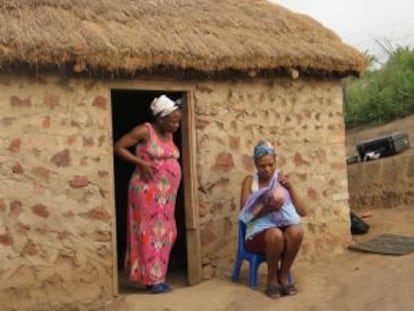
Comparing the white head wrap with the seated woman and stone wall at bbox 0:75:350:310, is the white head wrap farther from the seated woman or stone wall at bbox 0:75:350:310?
the seated woman

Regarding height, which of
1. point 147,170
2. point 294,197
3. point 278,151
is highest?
point 278,151

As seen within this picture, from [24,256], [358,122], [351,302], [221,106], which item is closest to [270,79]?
[221,106]

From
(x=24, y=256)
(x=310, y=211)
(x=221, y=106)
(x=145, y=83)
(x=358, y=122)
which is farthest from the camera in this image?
(x=358, y=122)

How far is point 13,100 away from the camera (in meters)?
5.53

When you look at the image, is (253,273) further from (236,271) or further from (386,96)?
(386,96)

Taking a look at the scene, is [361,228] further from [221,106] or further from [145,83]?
[145,83]

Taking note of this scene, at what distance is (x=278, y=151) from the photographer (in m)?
6.89

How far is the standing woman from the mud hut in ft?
0.64

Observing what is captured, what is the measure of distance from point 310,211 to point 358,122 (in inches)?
279

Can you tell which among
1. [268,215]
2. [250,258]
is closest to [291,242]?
[268,215]

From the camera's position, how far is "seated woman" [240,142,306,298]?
553 cm

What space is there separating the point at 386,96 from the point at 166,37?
26.3ft

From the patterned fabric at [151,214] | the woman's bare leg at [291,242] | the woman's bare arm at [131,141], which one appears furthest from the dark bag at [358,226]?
the woman's bare arm at [131,141]

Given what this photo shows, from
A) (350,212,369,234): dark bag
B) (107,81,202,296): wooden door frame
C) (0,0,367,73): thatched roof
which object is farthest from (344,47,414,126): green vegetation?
(107,81,202,296): wooden door frame
